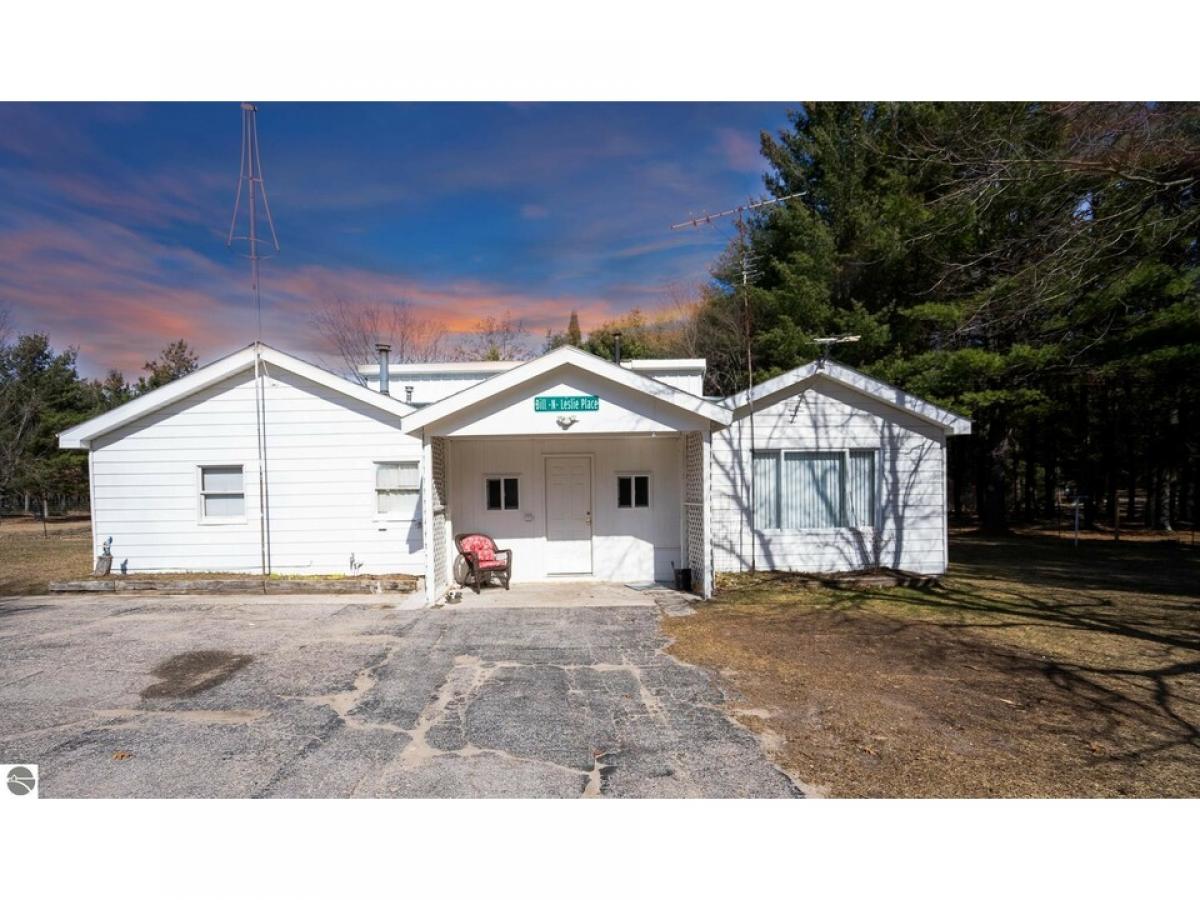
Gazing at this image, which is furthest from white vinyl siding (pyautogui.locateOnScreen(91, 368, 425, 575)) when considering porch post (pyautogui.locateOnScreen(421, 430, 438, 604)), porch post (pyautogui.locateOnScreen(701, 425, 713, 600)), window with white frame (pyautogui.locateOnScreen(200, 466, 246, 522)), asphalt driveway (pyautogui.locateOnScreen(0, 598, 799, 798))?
porch post (pyautogui.locateOnScreen(701, 425, 713, 600))

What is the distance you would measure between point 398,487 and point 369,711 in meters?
6.39

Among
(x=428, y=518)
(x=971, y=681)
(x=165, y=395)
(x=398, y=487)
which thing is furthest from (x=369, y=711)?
(x=165, y=395)

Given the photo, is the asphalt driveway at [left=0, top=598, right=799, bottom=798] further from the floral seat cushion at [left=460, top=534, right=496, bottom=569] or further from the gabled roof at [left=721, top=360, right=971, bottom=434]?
the gabled roof at [left=721, top=360, right=971, bottom=434]

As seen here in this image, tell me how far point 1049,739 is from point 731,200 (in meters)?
12.6

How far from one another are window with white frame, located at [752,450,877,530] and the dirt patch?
7983 mm

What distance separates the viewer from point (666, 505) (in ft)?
→ 33.3

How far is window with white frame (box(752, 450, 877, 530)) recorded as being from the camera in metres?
10.2

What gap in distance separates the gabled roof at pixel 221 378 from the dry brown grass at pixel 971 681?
6.91 metres

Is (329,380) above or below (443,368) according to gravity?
below

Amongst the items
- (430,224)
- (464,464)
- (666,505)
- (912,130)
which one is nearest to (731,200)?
(912,130)

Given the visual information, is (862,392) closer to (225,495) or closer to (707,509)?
(707,509)

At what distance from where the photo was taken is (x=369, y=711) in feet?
14.9
